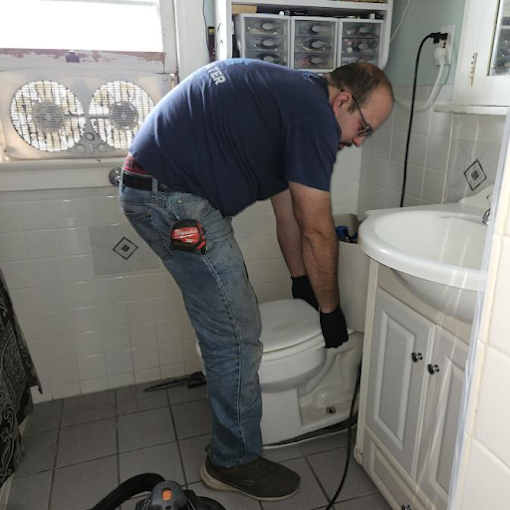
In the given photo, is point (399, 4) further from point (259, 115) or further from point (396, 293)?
point (396, 293)

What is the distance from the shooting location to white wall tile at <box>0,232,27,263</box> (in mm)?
1527

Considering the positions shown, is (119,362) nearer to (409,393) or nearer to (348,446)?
(348,446)

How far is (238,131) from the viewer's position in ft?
3.47

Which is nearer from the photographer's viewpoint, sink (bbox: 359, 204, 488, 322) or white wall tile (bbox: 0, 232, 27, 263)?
sink (bbox: 359, 204, 488, 322)

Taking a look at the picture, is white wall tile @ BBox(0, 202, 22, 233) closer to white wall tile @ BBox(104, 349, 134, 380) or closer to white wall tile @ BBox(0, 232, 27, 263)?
white wall tile @ BBox(0, 232, 27, 263)

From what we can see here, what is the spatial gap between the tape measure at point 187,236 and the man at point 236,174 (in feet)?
0.09

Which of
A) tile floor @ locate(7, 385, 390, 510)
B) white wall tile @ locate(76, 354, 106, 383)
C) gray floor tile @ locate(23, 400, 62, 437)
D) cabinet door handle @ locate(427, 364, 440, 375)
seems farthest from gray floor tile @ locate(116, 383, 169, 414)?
cabinet door handle @ locate(427, 364, 440, 375)

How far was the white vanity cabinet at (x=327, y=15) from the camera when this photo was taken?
4.59ft

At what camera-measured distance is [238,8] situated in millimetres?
1404

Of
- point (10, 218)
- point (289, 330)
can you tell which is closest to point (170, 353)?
point (289, 330)

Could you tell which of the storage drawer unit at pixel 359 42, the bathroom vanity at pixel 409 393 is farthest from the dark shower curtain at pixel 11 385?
the storage drawer unit at pixel 359 42

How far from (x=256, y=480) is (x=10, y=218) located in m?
1.13

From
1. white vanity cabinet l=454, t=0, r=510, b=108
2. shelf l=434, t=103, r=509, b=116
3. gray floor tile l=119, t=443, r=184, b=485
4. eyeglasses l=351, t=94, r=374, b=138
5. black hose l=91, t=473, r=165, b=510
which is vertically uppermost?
white vanity cabinet l=454, t=0, r=510, b=108

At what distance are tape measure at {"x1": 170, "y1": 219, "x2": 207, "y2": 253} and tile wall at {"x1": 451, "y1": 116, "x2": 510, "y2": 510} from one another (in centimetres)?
73
